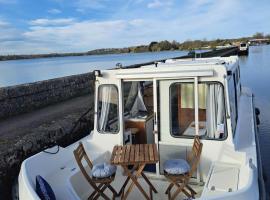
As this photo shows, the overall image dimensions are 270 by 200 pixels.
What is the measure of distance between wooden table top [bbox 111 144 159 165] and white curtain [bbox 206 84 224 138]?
104 centimetres

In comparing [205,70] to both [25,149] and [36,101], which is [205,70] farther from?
[36,101]

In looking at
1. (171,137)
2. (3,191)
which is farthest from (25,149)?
(171,137)

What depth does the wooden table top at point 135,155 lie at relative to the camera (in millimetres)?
4031

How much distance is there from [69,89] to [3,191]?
7676 mm

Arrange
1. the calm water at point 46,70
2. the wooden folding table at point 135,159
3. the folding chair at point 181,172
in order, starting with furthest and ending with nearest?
the calm water at point 46,70 < the folding chair at point 181,172 < the wooden folding table at point 135,159

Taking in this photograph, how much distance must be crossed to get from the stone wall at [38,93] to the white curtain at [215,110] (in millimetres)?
6232

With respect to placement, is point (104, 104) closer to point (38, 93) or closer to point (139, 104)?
point (139, 104)

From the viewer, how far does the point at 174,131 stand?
4.97 meters

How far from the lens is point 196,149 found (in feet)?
14.4

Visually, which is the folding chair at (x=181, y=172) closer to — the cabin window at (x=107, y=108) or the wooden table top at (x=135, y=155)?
the wooden table top at (x=135, y=155)

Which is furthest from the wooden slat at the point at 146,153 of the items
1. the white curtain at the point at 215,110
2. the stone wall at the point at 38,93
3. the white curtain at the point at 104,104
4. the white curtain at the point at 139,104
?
the stone wall at the point at 38,93

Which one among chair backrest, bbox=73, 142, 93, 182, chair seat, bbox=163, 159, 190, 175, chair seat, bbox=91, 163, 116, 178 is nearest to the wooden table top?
chair seat, bbox=91, 163, 116, 178

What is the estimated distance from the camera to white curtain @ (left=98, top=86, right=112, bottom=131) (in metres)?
5.39

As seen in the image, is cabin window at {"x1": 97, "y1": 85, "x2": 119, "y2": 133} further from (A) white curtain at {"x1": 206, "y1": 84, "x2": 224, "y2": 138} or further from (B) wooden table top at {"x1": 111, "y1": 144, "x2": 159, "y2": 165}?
(A) white curtain at {"x1": 206, "y1": 84, "x2": 224, "y2": 138}
